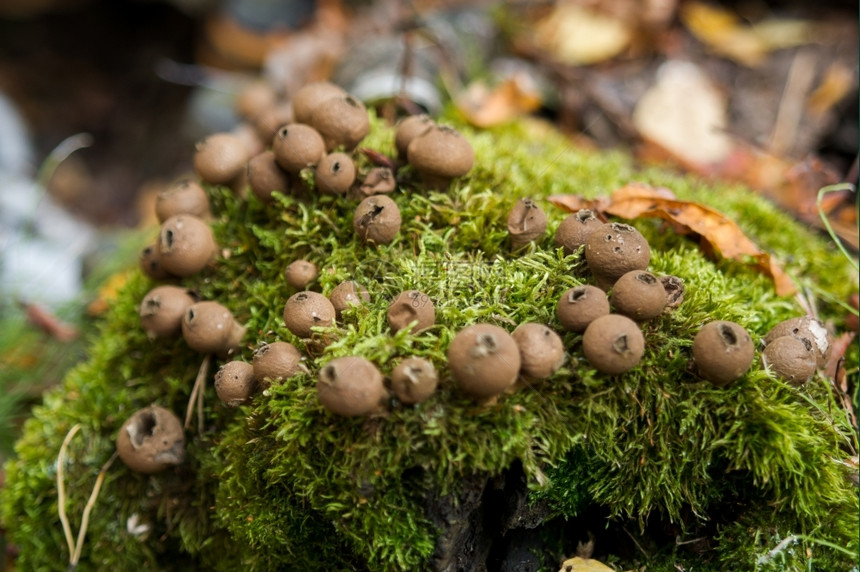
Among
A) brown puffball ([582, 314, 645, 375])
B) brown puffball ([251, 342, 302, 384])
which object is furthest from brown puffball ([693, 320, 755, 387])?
brown puffball ([251, 342, 302, 384])

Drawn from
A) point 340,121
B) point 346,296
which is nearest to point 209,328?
point 346,296

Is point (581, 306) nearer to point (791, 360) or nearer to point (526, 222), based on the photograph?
point (526, 222)

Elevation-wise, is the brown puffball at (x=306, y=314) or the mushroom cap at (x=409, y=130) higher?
the mushroom cap at (x=409, y=130)

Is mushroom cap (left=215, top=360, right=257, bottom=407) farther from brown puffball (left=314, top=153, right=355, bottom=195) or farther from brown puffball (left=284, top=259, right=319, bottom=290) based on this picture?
brown puffball (left=314, top=153, right=355, bottom=195)

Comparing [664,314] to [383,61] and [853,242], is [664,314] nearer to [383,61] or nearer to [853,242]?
[853,242]

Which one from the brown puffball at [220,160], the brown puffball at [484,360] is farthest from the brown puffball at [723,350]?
the brown puffball at [220,160]

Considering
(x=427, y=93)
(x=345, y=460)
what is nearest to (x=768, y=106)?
(x=427, y=93)

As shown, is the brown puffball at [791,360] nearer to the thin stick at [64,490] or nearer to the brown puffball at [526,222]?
the brown puffball at [526,222]
